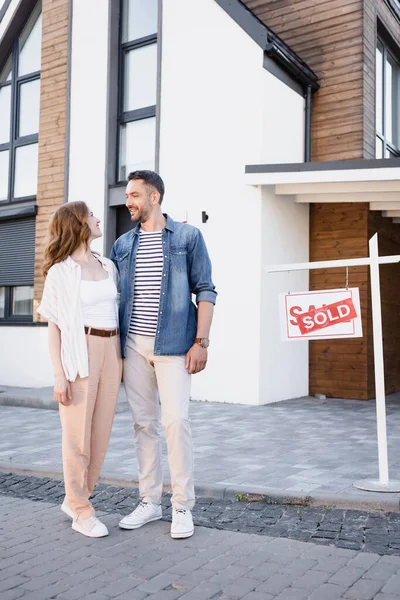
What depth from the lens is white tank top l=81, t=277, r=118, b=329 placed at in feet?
12.9

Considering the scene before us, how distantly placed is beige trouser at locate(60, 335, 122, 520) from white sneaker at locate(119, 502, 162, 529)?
208 mm

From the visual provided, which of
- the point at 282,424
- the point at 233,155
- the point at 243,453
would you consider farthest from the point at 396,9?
the point at 243,453

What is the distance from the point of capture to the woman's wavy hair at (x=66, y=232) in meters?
3.99

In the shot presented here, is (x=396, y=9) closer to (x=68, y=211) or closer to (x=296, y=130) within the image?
(x=296, y=130)

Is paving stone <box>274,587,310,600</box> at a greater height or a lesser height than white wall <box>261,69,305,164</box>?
lesser

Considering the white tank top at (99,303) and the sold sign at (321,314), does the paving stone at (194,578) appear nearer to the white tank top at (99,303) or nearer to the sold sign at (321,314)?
the white tank top at (99,303)

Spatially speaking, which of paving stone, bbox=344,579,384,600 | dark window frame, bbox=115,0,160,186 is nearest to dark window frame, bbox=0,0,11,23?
dark window frame, bbox=115,0,160,186

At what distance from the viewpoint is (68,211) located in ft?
13.2

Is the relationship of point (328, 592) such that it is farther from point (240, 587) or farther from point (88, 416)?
point (88, 416)

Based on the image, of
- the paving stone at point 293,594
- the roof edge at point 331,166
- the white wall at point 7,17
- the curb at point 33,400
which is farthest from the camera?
the white wall at point 7,17

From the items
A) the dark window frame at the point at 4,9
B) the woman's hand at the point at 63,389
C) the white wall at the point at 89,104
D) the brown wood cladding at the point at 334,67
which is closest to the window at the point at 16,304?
the white wall at the point at 89,104

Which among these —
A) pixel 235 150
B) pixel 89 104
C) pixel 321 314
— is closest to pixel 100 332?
pixel 321 314

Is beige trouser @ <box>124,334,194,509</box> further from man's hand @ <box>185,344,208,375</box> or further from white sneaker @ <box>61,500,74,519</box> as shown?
white sneaker @ <box>61,500,74,519</box>

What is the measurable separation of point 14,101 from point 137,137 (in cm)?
347
